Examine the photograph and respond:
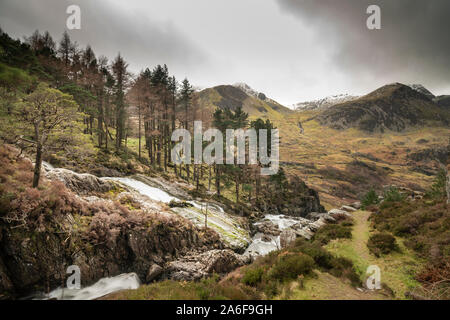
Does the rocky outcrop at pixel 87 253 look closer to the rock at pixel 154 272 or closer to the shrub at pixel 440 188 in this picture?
the rock at pixel 154 272

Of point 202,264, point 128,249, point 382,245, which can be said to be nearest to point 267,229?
point 202,264

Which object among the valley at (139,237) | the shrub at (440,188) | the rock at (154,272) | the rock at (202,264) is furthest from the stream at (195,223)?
the shrub at (440,188)

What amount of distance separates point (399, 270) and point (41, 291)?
19.8 m

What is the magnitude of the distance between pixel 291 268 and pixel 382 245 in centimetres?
772

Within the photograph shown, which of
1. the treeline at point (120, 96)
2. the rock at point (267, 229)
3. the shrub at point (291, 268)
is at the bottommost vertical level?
the rock at point (267, 229)

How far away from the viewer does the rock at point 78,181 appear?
15.5 m

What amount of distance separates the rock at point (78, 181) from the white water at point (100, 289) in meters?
7.97

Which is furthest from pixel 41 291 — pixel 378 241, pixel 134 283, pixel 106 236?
pixel 378 241

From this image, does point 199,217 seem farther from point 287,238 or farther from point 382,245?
point 382,245

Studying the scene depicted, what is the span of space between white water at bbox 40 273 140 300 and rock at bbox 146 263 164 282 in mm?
801

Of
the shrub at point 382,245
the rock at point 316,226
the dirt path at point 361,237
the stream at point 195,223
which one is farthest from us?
the rock at point 316,226

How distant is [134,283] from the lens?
43.2 feet
